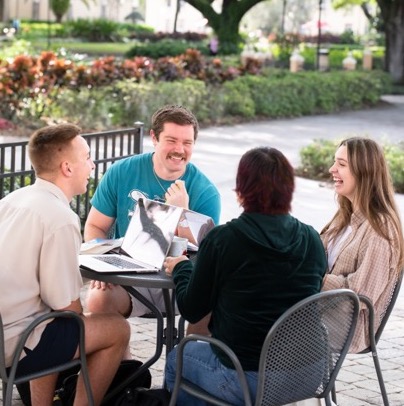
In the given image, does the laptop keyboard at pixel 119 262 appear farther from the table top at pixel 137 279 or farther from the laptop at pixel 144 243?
the table top at pixel 137 279

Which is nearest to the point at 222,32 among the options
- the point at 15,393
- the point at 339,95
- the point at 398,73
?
the point at 398,73

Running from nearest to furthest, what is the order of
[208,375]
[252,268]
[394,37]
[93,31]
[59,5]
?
[252,268] < [208,375] < [394,37] < [93,31] < [59,5]

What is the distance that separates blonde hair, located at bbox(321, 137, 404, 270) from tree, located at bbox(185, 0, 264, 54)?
2776 cm

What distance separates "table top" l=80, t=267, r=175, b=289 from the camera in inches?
175

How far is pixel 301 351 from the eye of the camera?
3984 millimetres

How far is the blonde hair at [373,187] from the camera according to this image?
15.2ft

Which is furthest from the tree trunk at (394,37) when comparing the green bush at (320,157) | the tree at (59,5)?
the tree at (59,5)

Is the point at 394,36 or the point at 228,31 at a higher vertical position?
the point at 228,31

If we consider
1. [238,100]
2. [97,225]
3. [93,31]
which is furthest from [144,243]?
[93,31]

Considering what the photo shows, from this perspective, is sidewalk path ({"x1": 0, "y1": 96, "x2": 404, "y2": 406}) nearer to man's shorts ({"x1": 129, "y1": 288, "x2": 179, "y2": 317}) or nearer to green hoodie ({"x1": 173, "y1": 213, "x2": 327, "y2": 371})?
man's shorts ({"x1": 129, "y1": 288, "x2": 179, "y2": 317})

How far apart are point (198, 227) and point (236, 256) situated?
1.02 m

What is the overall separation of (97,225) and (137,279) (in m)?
1.09

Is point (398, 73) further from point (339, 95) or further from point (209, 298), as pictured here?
point (209, 298)

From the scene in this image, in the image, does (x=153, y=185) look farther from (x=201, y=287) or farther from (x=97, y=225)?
(x=201, y=287)
